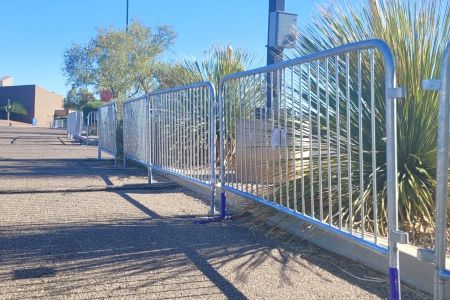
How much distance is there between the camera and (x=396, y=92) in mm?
3551

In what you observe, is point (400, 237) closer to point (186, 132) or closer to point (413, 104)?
point (413, 104)

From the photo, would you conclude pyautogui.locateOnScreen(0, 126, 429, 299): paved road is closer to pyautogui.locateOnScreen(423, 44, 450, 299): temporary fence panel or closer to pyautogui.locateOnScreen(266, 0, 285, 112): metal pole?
pyautogui.locateOnScreen(423, 44, 450, 299): temporary fence panel

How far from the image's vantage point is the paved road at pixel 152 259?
4129 millimetres

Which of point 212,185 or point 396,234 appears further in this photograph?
point 212,185

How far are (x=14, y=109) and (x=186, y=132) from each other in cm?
7852

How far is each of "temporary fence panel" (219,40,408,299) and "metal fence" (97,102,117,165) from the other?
24.9ft

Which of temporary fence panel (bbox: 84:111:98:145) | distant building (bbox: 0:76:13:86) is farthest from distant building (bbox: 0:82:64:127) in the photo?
temporary fence panel (bbox: 84:111:98:145)

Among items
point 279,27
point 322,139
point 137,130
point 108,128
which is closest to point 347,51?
point 322,139

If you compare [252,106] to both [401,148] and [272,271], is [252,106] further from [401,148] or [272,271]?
[272,271]

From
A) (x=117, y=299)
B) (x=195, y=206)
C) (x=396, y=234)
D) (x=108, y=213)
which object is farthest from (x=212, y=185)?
(x=396, y=234)

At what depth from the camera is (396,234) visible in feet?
11.7

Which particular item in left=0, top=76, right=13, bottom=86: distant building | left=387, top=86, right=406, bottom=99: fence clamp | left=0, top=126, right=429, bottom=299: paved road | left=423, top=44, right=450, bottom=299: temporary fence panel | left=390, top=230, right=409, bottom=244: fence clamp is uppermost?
left=0, top=76, right=13, bottom=86: distant building

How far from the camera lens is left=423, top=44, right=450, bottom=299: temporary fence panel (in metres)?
3.26

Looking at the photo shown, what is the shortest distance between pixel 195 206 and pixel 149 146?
2.28 m
